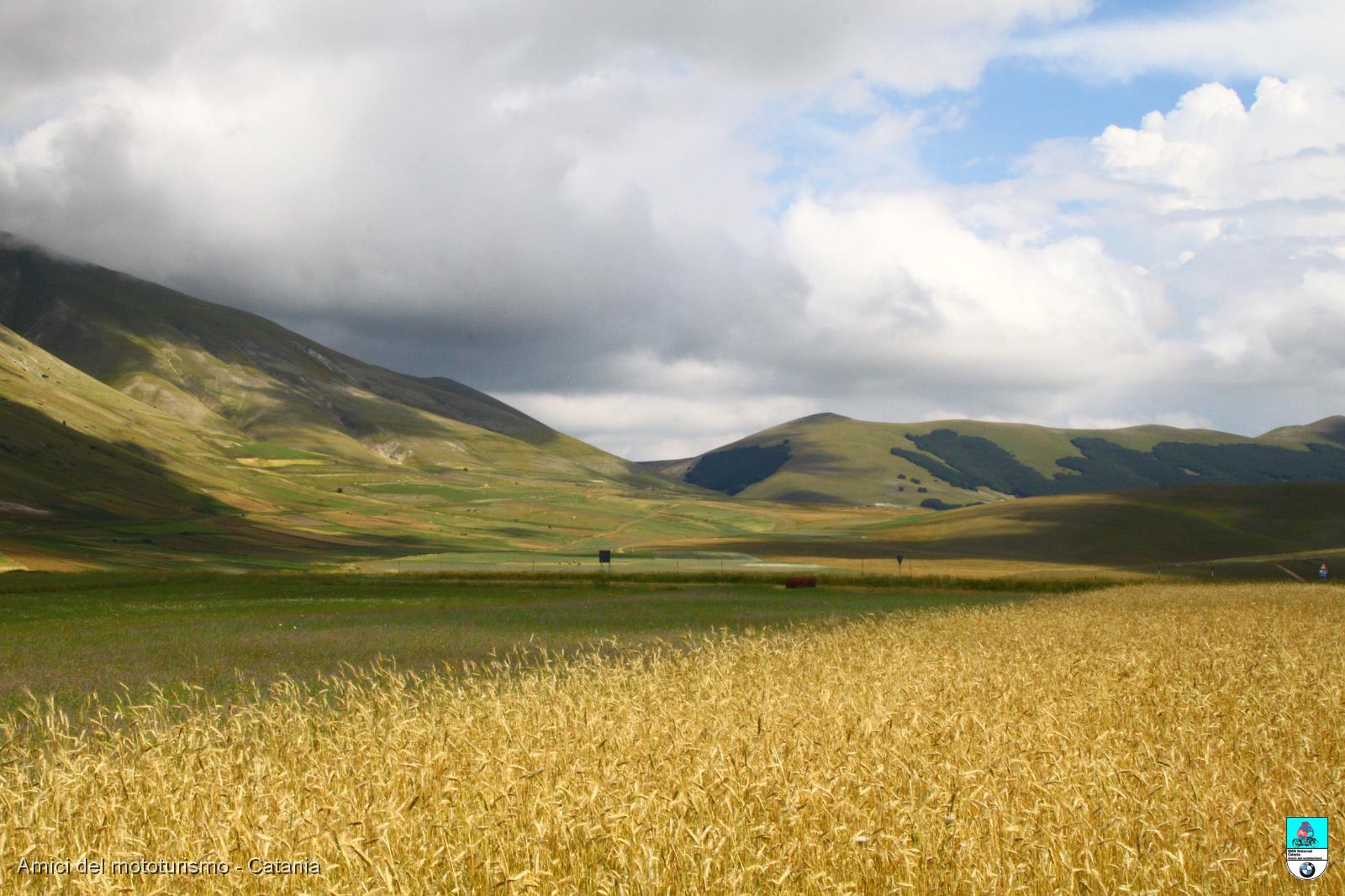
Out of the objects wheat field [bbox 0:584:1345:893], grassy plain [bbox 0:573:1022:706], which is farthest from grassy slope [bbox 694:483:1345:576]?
wheat field [bbox 0:584:1345:893]

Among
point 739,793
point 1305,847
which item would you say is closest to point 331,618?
point 739,793

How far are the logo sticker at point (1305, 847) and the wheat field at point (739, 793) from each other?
189mm

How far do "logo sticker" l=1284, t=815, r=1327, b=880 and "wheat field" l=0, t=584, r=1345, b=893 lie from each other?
0.62ft

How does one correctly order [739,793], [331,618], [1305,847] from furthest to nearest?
[331,618]
[739,793]
[1305,847]

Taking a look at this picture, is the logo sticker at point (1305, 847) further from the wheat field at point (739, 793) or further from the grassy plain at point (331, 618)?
the grassy plain at point (331, 618)

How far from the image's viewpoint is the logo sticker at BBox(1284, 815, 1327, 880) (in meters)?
6.94

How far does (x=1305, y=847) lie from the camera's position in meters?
7.22

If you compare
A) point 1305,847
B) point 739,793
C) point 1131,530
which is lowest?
point 1131,530

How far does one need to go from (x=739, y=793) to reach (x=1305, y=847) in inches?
173

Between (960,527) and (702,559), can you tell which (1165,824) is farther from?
(960,527)

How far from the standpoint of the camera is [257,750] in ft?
37.6

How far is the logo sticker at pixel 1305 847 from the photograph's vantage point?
6941mm

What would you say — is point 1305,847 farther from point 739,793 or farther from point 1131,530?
point 1131,530

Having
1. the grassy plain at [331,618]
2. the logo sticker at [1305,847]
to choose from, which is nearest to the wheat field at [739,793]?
the logo sticker at [1305,847]
